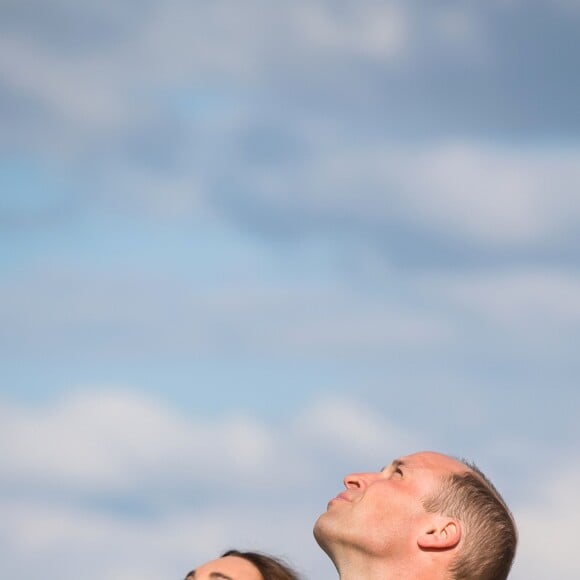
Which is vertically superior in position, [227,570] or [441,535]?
[227,570]

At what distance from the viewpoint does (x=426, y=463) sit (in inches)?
336

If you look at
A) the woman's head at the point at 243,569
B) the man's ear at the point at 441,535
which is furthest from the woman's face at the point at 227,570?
the man's ear at the point at 441,535

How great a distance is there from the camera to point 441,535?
825 centimetres

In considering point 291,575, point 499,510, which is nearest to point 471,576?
point 499,510

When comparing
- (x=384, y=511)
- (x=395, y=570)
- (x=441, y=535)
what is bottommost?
(x=395, y=570)

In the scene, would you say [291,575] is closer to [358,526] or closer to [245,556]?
[245,556]

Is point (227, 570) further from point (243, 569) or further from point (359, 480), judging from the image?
point (359, 480)

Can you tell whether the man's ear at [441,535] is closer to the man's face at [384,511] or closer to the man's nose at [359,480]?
the man's face at [384,511]

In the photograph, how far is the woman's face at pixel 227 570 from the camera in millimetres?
8602

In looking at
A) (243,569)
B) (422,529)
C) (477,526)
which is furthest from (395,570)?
(243,569)

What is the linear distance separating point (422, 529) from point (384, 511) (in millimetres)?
233

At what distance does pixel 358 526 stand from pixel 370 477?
0.41 meters

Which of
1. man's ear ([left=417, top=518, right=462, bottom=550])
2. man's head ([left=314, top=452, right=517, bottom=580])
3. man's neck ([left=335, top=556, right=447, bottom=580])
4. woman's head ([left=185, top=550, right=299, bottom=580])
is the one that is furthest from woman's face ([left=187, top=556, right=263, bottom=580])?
man's ear ([left=417, top=518, right=462, bottom=550])

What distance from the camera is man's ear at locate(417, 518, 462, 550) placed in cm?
822
